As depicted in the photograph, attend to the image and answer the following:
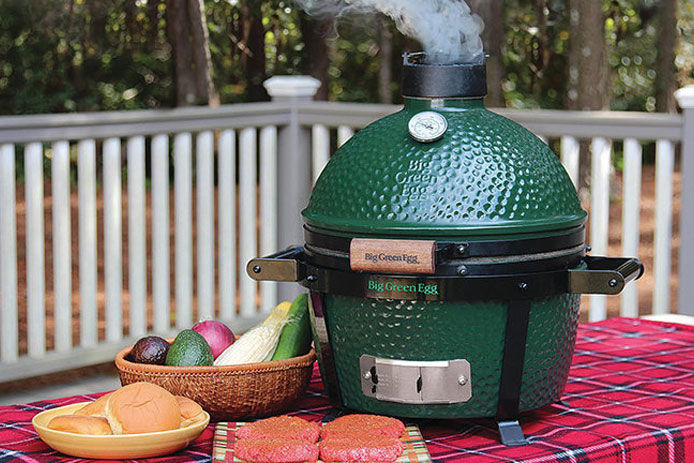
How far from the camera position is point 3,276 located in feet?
13.1

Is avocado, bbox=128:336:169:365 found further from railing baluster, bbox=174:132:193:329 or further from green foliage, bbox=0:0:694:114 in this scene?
green foliage, bbox=0:0:694:114

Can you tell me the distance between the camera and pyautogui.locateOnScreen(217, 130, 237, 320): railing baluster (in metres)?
4.57

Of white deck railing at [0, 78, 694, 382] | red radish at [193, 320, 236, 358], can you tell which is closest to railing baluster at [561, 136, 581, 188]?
white deck railing at [0, 78, 694, 382]

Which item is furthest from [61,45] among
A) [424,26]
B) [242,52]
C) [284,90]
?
[424,26]

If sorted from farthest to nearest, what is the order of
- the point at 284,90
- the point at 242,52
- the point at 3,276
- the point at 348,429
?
the point at 242,52 → the point at 284,90 → the point at 3,276 → the point at 348,429

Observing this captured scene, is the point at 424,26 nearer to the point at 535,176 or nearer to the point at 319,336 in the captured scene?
the point at 535,176

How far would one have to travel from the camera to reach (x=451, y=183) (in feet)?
5.54

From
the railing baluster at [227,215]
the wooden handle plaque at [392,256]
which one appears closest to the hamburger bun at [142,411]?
the wooden handle plaque at [392,256]

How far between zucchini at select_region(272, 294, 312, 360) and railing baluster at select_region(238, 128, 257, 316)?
2.63 meters

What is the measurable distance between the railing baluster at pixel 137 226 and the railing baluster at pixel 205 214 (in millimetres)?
230

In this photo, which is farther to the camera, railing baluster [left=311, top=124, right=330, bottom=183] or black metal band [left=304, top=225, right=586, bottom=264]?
railing baluster [left=311, top=124, right=330, bottom=183]

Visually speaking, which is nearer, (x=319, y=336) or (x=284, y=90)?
(x=319, y=336)

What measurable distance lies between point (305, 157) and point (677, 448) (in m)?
3.11

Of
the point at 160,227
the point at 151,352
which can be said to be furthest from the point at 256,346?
the point at 160,227
